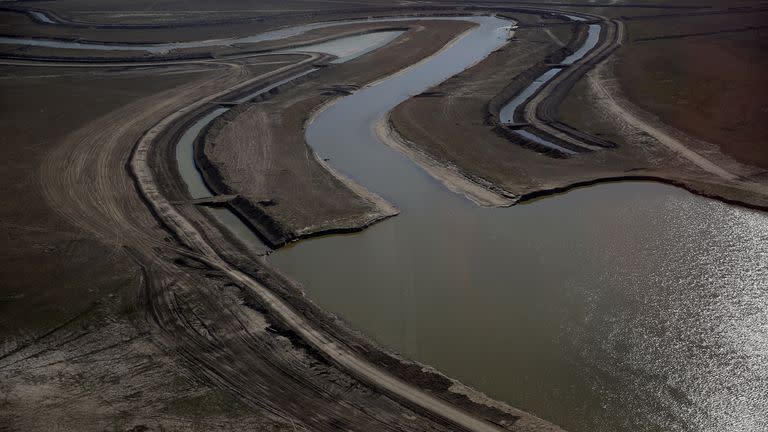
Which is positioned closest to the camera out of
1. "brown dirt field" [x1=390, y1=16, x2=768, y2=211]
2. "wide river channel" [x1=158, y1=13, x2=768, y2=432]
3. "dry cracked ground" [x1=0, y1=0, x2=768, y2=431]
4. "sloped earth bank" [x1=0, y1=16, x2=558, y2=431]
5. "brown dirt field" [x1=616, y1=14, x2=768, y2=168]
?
"sloped earth bank" [x1=0, y1=16, x2=558, y2=431]

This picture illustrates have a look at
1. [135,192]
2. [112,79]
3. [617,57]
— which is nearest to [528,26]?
[617,57]

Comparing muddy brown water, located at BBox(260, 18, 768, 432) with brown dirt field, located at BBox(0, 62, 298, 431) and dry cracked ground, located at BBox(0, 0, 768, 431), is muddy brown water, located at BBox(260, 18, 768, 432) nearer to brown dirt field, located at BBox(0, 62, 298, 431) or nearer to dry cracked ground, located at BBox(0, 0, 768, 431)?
dry cracked ground, located at BBox(0, 0, 768, 431)

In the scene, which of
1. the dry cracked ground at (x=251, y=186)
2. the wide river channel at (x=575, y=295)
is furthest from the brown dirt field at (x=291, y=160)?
the wide river channel at (x=575, y=295)

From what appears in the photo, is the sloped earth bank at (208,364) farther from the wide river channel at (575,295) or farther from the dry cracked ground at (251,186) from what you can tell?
the wide river channel at (575,295)

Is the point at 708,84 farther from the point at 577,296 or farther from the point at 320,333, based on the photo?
the point at 320,333

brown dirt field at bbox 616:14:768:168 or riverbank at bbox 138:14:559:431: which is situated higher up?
brown dirt field at bbox 616:14:768:168

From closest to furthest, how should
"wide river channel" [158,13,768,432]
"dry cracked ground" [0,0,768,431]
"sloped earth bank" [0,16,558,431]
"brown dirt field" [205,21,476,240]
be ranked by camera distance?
"sloped earth bank" [0,16,558,431] < "wide river channel" [158,13,768,432] < "dry cracked ground" [0,0,768,431] < "brown dirt field" [205,21,476,240]

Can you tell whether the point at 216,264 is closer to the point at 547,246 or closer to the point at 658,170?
the point at 547,246

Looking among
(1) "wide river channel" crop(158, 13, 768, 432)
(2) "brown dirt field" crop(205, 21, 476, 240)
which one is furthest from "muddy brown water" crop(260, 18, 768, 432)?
(2) "brown dirt field" crop(205, 21, 476, 240)

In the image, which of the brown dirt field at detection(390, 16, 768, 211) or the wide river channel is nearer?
the wide river channel
